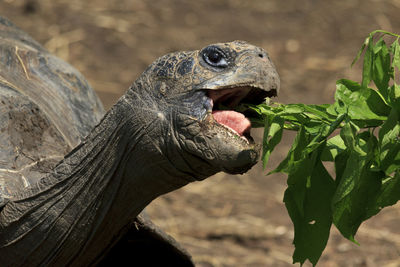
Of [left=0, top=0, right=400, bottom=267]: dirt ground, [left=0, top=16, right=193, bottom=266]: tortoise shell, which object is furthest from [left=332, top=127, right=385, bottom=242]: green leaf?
[left=0, top=0, right=400, bottom=267]: dirt ground

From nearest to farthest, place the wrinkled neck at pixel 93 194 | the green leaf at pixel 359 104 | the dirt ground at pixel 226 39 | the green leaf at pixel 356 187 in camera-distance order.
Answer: the green leaf at pixel 356 187, the green leaf at pixel 359 104, the wrinkled neck at pixel 93 194, the dirt ground at pixel 226 39

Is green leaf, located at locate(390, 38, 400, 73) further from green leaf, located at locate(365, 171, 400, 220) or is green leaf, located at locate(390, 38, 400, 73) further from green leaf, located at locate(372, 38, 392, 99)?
green leaf, located at locate(365, 171, 400, 220)

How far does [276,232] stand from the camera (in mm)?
5477

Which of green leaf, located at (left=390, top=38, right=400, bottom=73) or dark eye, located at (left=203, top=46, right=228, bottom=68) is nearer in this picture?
green leaf, located at (left=390, top=38, right=400, bottom=73)

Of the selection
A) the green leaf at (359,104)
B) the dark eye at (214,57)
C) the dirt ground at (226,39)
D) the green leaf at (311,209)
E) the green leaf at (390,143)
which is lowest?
the dirt ground at (226,39)

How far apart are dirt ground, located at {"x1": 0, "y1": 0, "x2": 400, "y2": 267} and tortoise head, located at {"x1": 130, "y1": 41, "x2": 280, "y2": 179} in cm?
285

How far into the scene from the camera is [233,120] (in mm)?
2473

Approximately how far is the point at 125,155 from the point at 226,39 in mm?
5763

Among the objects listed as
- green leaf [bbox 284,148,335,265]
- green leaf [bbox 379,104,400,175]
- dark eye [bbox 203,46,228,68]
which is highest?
dark eye [bbox 203,46,228,68]

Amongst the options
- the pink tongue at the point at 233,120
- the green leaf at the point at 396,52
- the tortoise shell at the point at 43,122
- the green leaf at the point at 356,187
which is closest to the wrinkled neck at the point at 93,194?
the tortoise shell at the point at 43,122

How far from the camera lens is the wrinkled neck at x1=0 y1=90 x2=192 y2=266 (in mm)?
2670

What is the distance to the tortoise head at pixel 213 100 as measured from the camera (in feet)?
8.05

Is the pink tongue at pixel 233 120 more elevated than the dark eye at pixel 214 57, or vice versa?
the dark eye at pixel 214 57

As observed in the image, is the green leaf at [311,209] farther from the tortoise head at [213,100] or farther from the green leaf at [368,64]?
the green leaf at [368,64]
